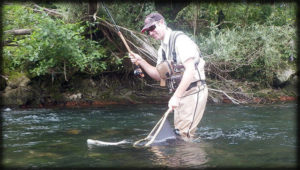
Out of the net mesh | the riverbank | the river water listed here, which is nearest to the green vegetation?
the riverbank

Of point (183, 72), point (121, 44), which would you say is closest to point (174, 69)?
point (183, 72)

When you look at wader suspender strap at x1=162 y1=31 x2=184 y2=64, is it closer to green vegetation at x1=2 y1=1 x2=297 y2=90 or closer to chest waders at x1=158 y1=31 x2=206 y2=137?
chest waders at x1=158 y1=31 x2=206 y2=137

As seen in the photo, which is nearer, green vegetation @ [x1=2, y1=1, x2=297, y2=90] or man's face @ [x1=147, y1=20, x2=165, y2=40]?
man's face @ [x1=147, y1=20, x2=165, y2=40]

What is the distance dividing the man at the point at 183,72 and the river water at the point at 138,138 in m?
0.45

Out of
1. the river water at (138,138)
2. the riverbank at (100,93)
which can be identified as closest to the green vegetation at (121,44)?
the riverbank at (100,93)

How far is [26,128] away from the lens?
6.95m

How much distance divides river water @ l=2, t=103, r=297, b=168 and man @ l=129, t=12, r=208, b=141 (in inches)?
17.6

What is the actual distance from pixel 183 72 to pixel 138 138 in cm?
174

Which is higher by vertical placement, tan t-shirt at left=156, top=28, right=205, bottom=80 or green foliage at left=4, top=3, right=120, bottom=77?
green foliage at left=4, top=3, right=120, bottom=77

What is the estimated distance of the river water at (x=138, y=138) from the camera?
4.25 meters

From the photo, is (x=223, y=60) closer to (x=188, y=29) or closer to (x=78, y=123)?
(x=188, y=29)

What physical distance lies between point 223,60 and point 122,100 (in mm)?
3844

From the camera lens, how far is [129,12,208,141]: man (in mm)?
4496

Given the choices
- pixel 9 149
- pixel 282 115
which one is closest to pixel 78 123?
pixel 9 149
